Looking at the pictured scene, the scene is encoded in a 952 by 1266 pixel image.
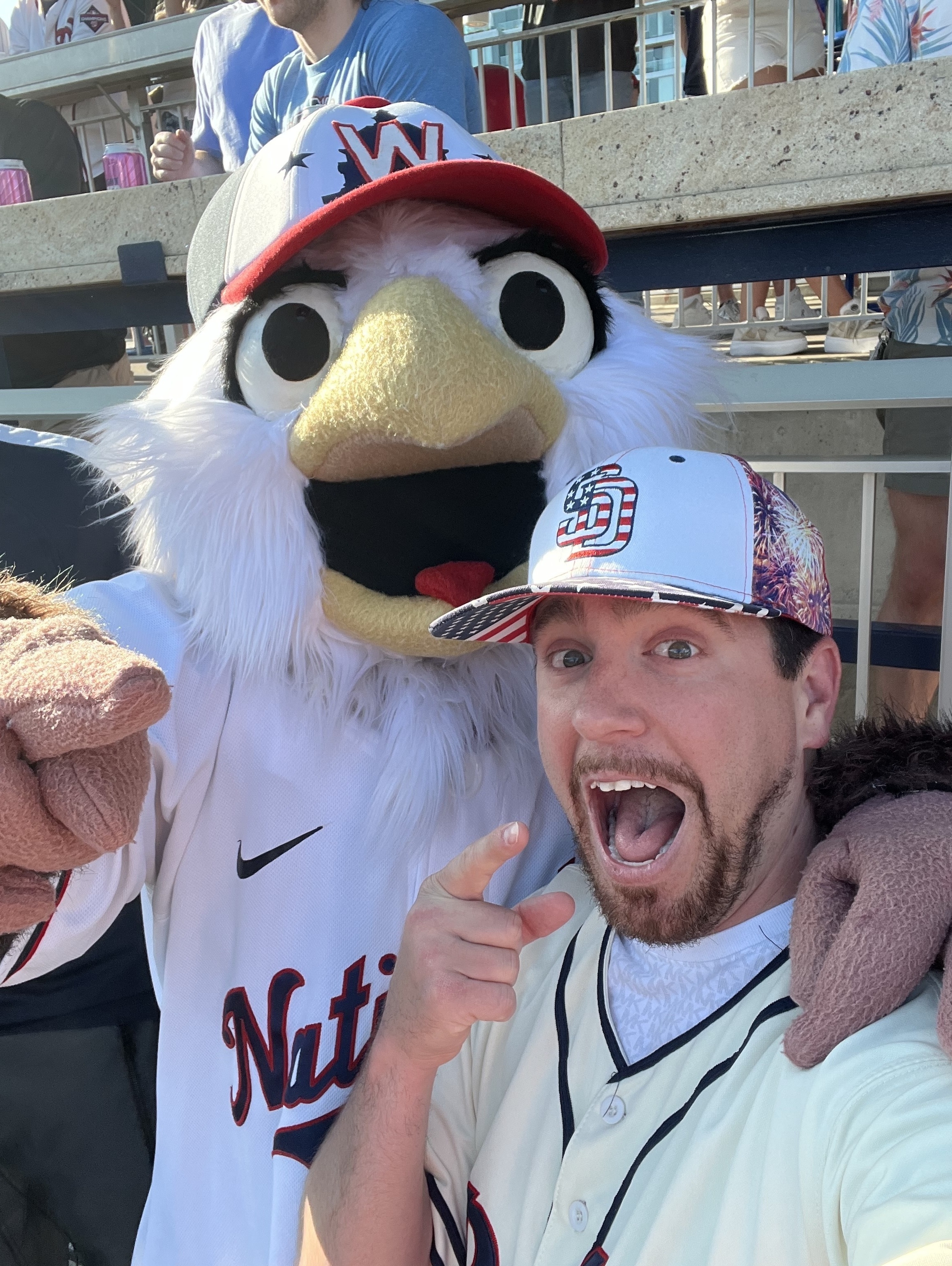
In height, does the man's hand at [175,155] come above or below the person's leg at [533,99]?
below

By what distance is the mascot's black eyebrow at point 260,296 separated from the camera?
1440 millimetres

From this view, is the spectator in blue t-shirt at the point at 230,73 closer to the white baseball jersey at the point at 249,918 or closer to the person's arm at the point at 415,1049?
the white baseball jersey at the point at 249,918

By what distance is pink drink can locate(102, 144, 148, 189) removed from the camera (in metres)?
3.95

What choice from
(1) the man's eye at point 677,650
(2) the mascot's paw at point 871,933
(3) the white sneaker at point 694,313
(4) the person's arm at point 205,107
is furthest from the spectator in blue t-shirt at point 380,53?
(3) the white sneaker at point 694,313

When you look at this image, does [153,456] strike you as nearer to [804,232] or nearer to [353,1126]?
[353,1126]

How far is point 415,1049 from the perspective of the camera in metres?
1.24

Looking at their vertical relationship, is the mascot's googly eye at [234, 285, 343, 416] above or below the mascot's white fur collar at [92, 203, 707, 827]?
above

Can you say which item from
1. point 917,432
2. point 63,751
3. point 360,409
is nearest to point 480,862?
point 63,751

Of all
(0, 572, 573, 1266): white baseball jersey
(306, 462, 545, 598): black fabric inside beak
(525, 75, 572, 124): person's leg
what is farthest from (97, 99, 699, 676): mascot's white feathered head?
(525, 75, 572, 124): person's leg

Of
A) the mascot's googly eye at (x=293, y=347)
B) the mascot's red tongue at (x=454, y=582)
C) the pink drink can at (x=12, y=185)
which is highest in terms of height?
the pink drink can at (x=12, y=185)

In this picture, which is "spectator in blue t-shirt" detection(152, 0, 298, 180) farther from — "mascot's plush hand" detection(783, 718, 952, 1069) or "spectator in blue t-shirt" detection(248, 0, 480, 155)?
"mascot's plush hand" detection(783, 718, 952, 1069)

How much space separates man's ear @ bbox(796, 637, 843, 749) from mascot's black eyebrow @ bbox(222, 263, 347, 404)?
0.81 m

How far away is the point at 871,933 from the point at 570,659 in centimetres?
51

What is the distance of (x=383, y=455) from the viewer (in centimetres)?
139
